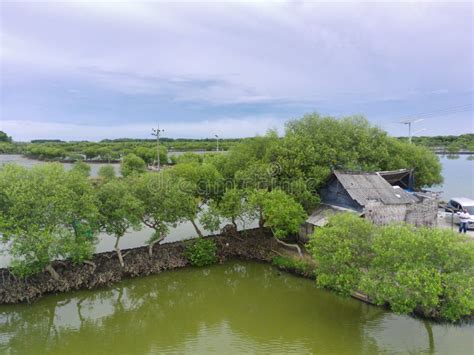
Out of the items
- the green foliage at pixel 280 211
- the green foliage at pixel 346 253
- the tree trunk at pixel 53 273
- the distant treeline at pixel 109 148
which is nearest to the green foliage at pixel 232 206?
the green foliage at pixel 280 211

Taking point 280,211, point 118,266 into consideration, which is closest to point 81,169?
point 118,266

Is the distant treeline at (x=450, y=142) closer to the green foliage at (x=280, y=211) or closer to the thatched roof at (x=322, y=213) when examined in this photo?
the thatched roof at (x=322, y=213)

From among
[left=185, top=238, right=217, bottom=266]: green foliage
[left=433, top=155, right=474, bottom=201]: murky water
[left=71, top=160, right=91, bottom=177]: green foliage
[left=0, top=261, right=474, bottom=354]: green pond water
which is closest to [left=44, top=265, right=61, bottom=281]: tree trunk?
[left=0, top=261, right=474, bottom=354]: green pond water

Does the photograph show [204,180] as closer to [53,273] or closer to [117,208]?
[117,208]

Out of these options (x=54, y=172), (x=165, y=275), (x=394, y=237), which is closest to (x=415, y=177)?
(x=394, y=237)

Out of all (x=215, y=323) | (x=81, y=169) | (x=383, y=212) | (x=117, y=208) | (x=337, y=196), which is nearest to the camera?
(x=215, y=323)
